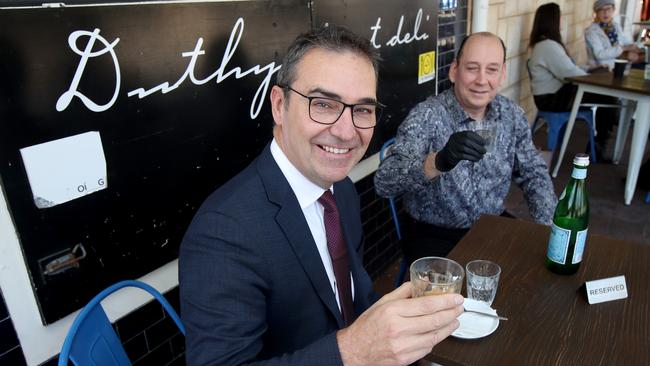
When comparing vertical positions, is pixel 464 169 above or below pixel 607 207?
above

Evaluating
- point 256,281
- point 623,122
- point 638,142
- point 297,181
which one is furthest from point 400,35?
point 623,122

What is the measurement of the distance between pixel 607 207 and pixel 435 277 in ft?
12.3

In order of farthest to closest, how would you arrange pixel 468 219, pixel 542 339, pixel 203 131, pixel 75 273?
pixel 468 219
pixel 203 131
pixel 75 273
pixel 542 339

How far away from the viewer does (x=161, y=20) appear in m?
1.52

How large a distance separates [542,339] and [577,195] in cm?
52

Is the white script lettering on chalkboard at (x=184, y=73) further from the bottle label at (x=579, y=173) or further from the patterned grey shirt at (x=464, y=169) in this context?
the bottle label at (x=579, y=173)

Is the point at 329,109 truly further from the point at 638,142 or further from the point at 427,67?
the point at 638,142

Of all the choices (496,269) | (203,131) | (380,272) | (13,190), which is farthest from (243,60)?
(380,272)

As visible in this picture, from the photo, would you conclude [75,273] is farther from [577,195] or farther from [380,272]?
[380,272]

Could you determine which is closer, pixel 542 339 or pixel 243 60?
pixel 542 339

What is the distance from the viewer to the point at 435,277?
1.10 m

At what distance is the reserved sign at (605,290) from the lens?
1.29m

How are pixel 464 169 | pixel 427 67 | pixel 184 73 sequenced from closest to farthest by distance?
pixel 184 73 → pixel 464 169 → pixel 427 67

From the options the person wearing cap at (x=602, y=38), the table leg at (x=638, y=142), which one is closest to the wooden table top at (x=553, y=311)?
the table leg at (x=638, y=142)
